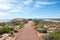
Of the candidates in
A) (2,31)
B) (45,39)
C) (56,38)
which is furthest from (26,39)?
(2,31)

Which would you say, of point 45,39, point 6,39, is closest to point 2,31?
point 6,39

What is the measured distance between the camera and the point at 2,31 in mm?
28203

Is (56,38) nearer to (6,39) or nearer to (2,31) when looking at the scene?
(6,39)

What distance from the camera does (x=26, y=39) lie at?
19.5 meters

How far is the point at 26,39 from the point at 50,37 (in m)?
2.87

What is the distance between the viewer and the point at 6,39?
19422 millimetres

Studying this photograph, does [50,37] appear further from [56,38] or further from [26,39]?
[26,39]

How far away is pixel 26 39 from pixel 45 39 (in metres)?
2.29

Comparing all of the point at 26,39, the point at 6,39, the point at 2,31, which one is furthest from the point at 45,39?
the point at 2,31

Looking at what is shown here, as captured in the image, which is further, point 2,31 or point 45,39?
A: point 2,31

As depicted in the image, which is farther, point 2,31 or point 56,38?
point 2,31

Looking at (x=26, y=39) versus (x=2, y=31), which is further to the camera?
(x=2, y=31)

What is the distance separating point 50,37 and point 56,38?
2.22ft

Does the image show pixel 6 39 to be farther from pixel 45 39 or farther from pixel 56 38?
pixel 56 38
